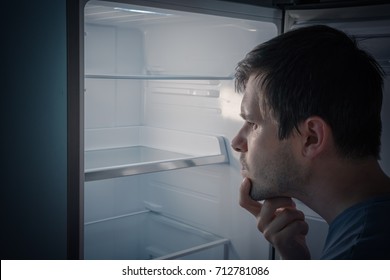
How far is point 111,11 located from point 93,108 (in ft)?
1.78

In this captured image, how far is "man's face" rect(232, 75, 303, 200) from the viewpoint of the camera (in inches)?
38.1

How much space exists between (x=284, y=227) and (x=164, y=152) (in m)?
1.07

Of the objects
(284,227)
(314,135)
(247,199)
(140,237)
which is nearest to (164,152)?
(140,237)

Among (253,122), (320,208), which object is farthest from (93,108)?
(320,208)

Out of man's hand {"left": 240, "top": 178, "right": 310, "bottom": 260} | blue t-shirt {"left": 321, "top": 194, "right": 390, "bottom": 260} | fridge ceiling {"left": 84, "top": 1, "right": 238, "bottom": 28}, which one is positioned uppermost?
fridge ceiling {"left": 84, "top": 1, "right": 238, "bottom": 28}

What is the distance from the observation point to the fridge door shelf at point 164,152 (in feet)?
5.61

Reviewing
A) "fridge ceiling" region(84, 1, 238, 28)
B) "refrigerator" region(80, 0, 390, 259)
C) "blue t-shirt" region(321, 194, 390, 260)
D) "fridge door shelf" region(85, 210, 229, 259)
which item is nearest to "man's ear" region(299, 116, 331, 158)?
"blue t-shirt" region(321, 194, 390, 260)

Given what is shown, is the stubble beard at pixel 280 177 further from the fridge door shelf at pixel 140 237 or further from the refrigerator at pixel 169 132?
the fridge door shelf at pixel 140 237

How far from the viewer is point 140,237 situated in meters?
2.28

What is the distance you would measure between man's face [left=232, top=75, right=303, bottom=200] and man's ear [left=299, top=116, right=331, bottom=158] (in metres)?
0.03

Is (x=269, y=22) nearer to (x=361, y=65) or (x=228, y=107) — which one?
(x=228, y=107)

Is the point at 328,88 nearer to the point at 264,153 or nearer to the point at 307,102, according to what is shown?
the point at 307,102

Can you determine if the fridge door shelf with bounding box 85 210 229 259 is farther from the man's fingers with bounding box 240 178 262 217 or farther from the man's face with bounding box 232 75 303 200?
the man's face with bounding box 232 75 303 200

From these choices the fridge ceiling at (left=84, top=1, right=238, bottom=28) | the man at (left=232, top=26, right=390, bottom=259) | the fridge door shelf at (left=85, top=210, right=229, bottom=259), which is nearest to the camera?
the man at (left=232, top=26, right=390, bottom=259)
